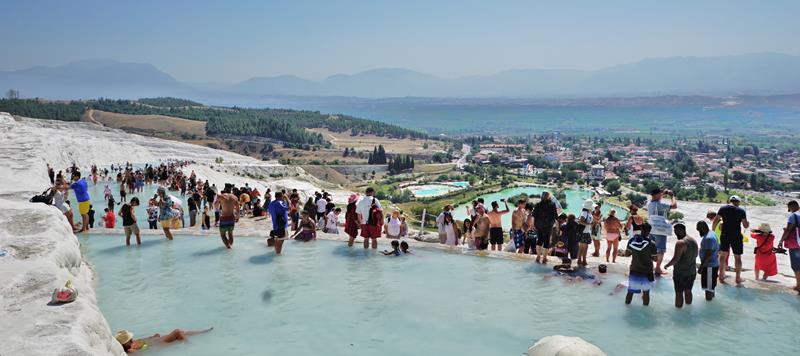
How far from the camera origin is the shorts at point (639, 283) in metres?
9.36

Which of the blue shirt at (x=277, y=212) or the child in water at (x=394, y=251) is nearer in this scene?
the blue shirt at (x=277, y=212)

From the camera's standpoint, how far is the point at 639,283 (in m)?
9.39

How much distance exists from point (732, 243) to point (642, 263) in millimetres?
2734

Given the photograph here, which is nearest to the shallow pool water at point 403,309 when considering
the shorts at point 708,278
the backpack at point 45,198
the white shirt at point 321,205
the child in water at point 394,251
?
the child in water at point 394,251

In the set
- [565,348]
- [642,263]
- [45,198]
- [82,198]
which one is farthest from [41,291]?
[642,263]

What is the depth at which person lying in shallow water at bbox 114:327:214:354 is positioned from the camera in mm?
7789

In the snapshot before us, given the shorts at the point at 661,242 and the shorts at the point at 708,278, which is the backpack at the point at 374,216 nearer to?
the shorts at the point at 661,242

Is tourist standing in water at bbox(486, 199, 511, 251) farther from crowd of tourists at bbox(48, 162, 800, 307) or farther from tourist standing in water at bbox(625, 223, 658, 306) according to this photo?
tourist standing in water at bbox(625, 223, 658, 306)

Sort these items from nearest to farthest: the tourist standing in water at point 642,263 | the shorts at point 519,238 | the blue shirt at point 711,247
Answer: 1. the tourist standing in water at point 642,263
2. the blue shirt at point 711,247
3. the shorts at point 519,238

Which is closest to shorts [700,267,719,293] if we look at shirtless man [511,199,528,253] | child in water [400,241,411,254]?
shirtless man [511,199,528,253]

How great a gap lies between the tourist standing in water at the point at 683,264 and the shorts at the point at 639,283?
0.46 metres

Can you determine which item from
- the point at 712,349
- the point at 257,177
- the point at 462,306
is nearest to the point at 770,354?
the point at 712,349

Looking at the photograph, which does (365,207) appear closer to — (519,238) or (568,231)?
(519,238)

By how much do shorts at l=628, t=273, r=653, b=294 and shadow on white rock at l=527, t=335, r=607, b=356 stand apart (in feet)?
10.7
